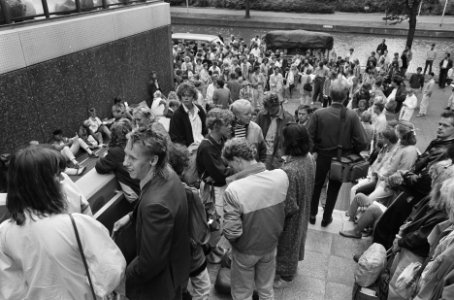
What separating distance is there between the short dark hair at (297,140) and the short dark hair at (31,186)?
2.11 metres

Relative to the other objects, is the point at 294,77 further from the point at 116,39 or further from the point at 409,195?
the point at 409,195

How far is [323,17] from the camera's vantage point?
36125 millimetres

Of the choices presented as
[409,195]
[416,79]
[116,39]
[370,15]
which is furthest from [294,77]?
[370,15]

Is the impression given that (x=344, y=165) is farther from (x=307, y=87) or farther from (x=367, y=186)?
(x=307, y=87)

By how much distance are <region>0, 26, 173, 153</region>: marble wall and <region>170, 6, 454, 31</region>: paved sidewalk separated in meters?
26.8

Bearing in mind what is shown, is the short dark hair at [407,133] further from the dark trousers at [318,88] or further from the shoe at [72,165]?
the dark trousers at [318,88]

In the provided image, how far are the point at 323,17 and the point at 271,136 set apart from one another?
3510 cm

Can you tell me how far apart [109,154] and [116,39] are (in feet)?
21.2

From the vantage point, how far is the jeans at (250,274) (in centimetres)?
300

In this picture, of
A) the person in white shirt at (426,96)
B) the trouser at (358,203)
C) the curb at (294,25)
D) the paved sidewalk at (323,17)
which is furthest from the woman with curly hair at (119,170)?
the paved sidewalk at (323,17)

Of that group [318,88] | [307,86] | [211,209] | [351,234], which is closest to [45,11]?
[211,209]

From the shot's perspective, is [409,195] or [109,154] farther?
[409,195]

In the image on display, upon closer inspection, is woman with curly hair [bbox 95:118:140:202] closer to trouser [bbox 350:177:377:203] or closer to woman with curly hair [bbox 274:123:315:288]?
woman with curly hair [bbox 274:123:315:288]

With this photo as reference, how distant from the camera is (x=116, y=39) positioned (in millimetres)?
8789
